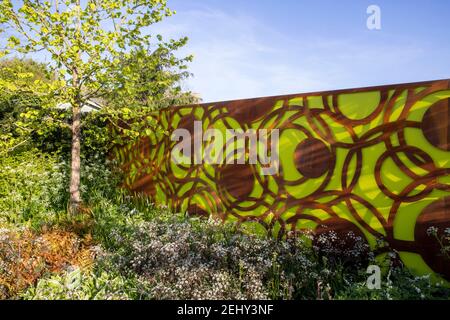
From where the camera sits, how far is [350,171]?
489 cm

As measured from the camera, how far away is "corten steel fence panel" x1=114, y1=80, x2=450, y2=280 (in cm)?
437

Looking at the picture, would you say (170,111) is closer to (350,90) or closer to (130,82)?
(130,82)

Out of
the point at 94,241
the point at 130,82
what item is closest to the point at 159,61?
the point at 130,82

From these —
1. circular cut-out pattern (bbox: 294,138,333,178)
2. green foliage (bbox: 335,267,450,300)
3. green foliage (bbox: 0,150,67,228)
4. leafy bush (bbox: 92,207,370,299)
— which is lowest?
green foliage (bbox: 335,267,450,300)

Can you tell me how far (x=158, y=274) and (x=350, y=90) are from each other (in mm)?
3310

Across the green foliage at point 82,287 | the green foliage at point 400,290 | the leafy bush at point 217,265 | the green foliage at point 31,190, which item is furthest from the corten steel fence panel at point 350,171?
the green foliage at point 31,190

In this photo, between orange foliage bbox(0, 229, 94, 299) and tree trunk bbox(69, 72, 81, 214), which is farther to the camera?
tree trunk bbox(69, 72, 81, 214)

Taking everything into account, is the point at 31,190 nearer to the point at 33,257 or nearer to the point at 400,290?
the point at 33,257

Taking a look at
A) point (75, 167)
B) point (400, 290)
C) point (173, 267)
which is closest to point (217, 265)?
point (173, 267)

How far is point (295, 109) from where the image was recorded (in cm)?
538

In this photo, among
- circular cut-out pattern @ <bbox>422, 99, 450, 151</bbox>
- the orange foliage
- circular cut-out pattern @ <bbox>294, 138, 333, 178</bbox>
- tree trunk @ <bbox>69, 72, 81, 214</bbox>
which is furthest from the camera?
tree trunk @ <bbox>69, 72, 81, 214</bbox>

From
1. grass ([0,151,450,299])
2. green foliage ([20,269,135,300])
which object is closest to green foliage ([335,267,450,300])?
grass ([0,151,450,299])

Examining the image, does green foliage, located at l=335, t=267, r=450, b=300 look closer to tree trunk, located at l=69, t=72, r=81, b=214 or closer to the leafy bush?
the leafy bush

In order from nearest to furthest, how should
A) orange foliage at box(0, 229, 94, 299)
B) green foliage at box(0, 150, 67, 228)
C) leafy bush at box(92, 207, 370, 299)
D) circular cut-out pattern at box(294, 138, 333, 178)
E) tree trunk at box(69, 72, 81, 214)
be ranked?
leafy bush at box(92, 207, 370, 299), orange foliage at box(0, 229, 94, 299), circular cut-out pattern at box(294, 138, 333, 178), green foliage at box(0, 150, 67, 228), tree trunk at box(69, 72, 81, 214)
